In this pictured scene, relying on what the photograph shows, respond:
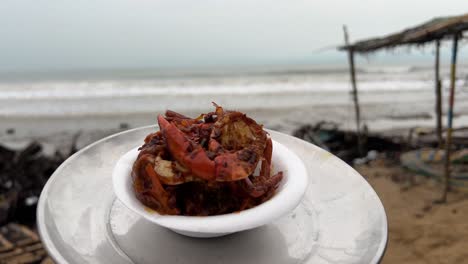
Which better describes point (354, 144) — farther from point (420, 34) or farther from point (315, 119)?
→ point (315, 119)

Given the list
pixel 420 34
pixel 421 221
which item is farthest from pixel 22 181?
pixel 420 34

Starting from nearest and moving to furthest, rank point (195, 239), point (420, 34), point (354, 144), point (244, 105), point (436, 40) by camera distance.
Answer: point (195, 239) → point (420, 34) → point (436, 40) → point (354, 144) → point (244, 105)

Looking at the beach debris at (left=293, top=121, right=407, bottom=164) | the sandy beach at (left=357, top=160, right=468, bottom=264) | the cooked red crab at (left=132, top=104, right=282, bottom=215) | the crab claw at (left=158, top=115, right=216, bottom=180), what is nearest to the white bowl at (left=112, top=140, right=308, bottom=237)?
the cooked red crab at (left=132, top=104, right=282, bottom=215)

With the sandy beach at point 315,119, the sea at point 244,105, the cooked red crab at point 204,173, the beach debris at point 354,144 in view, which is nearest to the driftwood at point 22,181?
the sandy beach at point 315,119

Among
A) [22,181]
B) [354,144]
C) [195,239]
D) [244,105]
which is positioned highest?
[195,239]

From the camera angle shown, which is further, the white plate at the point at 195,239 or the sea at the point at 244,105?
the sea at the point at 244,105

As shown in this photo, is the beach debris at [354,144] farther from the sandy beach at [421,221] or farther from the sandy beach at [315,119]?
the sandy beach at [421,221]
